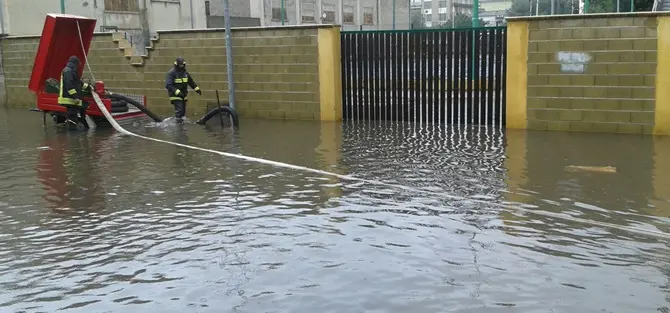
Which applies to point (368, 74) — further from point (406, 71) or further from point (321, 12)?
point (321, 12)

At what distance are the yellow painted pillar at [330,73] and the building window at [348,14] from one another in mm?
41103

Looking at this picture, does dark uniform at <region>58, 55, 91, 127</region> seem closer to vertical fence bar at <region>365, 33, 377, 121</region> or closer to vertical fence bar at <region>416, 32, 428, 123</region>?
vertical fence bar at <region>365, 33, 377, 121</region>

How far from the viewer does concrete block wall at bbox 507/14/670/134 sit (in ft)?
38.6

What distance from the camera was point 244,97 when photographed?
53.8ft

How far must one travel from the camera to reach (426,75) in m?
14.2

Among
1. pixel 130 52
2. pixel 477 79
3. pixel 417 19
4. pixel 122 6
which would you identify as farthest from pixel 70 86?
pixel 417 19

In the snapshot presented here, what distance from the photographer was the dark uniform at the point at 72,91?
13.2 meters

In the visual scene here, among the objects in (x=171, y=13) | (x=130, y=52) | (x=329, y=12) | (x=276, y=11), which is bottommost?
(x=130, y=52)

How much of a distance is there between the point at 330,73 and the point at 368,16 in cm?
4431

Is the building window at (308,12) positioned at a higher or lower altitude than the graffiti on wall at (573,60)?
higher

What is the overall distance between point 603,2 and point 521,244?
31.7m

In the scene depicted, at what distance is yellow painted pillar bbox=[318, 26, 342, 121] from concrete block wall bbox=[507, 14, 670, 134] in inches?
152

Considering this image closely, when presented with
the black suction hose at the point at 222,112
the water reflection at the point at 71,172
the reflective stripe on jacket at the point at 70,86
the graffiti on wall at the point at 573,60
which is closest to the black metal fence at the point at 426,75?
the graffiti on wall at the point at 573,60

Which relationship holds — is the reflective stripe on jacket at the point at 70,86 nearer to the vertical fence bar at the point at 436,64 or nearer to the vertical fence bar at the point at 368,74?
the vertical fence bar at the point at 368,74
